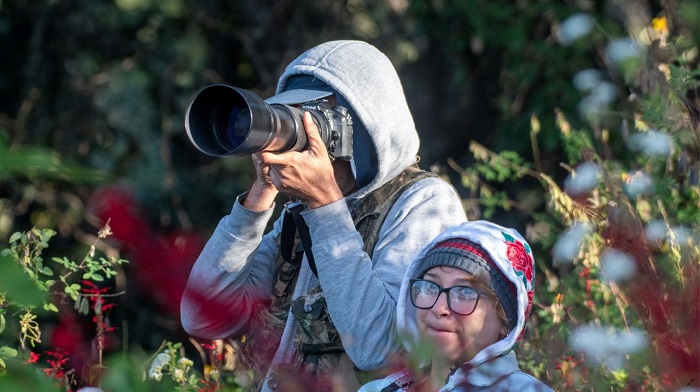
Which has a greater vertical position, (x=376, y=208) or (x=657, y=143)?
(x=376, y=208)

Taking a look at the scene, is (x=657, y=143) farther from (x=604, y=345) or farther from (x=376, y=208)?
(x=376, y=208)

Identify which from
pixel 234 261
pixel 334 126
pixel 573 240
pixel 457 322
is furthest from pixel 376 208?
pixel 573 240

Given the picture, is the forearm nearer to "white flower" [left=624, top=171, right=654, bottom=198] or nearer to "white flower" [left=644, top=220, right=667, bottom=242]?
"white flower" [left=644, top=220, right=667, bottom=242]

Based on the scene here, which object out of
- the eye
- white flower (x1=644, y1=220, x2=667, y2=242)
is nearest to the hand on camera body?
the eye

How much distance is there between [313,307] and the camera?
237 centimetres

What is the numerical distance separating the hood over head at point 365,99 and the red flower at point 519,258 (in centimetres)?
A: 36

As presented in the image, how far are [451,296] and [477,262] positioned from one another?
0.08 meters

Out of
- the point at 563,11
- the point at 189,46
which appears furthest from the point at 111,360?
the point at 189,46

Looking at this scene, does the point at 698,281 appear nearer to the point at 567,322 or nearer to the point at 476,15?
the point at 567,322

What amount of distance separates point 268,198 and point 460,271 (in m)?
0.54

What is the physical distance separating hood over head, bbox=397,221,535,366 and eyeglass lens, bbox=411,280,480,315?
0.03 metres

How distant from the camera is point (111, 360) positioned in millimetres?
903

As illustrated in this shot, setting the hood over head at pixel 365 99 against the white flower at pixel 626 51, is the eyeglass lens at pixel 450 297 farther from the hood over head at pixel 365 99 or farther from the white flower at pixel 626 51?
the white flower at pixel 626 51

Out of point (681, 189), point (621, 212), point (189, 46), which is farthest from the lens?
point (189, 46)
